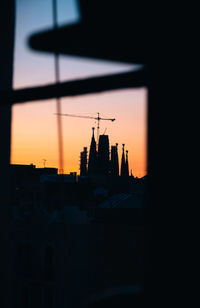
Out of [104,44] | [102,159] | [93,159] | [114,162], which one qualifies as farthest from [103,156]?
[104,44]

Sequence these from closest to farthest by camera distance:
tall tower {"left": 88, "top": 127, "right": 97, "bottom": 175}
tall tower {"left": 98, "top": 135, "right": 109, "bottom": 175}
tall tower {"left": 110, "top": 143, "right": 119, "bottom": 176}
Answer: tall tower {"left": 98, "top": 135, "right": 109, "bottom": 175} → tall tower {"left": 88, "top": 127, "right": 97, "bottom": 175} → tall tower {"left": 110, "top": 143, "right": 119, "bottom": 176}

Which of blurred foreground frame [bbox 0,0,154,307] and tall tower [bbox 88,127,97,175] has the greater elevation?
tall tower [bbox 88,127,97,175]

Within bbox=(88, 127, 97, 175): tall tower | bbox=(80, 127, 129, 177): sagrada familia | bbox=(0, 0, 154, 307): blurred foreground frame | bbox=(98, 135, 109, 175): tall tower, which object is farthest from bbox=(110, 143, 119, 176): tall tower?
bbox=(0, 0, 154, 307): blurred foreground frame

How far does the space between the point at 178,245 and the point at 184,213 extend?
0.19ft

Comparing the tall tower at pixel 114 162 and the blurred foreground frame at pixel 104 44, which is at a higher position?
the tall tower at pixel 114 162

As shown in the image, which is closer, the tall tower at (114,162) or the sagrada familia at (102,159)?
the sagrada familia at (102,159)

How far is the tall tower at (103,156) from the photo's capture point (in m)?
31.0

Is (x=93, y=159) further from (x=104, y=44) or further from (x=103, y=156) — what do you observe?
(x=104, y=44)

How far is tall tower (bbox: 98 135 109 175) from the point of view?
31.0m

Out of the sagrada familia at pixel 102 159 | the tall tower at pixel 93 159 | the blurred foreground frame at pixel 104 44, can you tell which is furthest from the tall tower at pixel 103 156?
the blurred foreground frame at pixel 104 44

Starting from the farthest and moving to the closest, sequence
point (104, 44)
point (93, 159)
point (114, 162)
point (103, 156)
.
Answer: point (114, 162)
point (93, 159)
point (103, 156)
point (104, 44)

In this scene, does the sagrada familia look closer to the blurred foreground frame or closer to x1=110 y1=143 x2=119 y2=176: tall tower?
x1=110 y1=143 x2=119 y2=176: tall tower

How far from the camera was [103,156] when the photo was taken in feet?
102

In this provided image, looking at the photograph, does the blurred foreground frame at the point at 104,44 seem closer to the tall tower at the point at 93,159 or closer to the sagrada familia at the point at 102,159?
the sagrada familia at the point at 102,159
